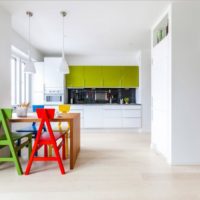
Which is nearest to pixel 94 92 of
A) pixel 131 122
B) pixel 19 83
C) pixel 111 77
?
pixel 111 77

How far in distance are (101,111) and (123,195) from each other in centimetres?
403

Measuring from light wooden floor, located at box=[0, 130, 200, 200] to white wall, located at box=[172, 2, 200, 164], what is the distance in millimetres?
299

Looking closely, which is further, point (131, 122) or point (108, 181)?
point (131, 122)

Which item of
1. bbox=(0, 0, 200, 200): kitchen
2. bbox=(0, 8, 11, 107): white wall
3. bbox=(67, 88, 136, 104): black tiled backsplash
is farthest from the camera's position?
bbox=(67, 88, 136, 104): black tiled backsplash

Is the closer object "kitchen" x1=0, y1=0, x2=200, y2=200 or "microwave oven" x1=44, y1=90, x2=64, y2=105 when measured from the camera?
"kitchen" x1=0, y1=0, x2=200, y2=200

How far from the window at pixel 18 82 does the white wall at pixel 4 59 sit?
166 centimetres

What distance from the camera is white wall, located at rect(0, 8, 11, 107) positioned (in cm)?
320

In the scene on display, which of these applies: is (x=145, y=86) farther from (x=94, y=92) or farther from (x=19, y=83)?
(x=19, y=83)

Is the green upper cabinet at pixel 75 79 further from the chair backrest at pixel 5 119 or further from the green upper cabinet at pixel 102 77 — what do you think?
the chair backrest at pixel 5 119

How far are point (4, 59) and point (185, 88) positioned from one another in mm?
2928

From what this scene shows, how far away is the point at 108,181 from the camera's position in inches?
97.7

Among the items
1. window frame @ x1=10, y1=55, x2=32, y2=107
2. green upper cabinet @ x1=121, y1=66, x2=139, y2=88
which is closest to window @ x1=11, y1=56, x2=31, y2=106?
window frame @ x1=10, y1=55, x2=32, y2=107

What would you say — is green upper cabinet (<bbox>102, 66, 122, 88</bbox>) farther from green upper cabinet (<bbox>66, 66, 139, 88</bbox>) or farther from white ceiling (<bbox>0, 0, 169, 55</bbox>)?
white ceiling (<bbox>0, 0, 169, 55</bbox>)

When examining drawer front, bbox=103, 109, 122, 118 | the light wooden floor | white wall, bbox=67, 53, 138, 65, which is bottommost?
the light wooden floor
